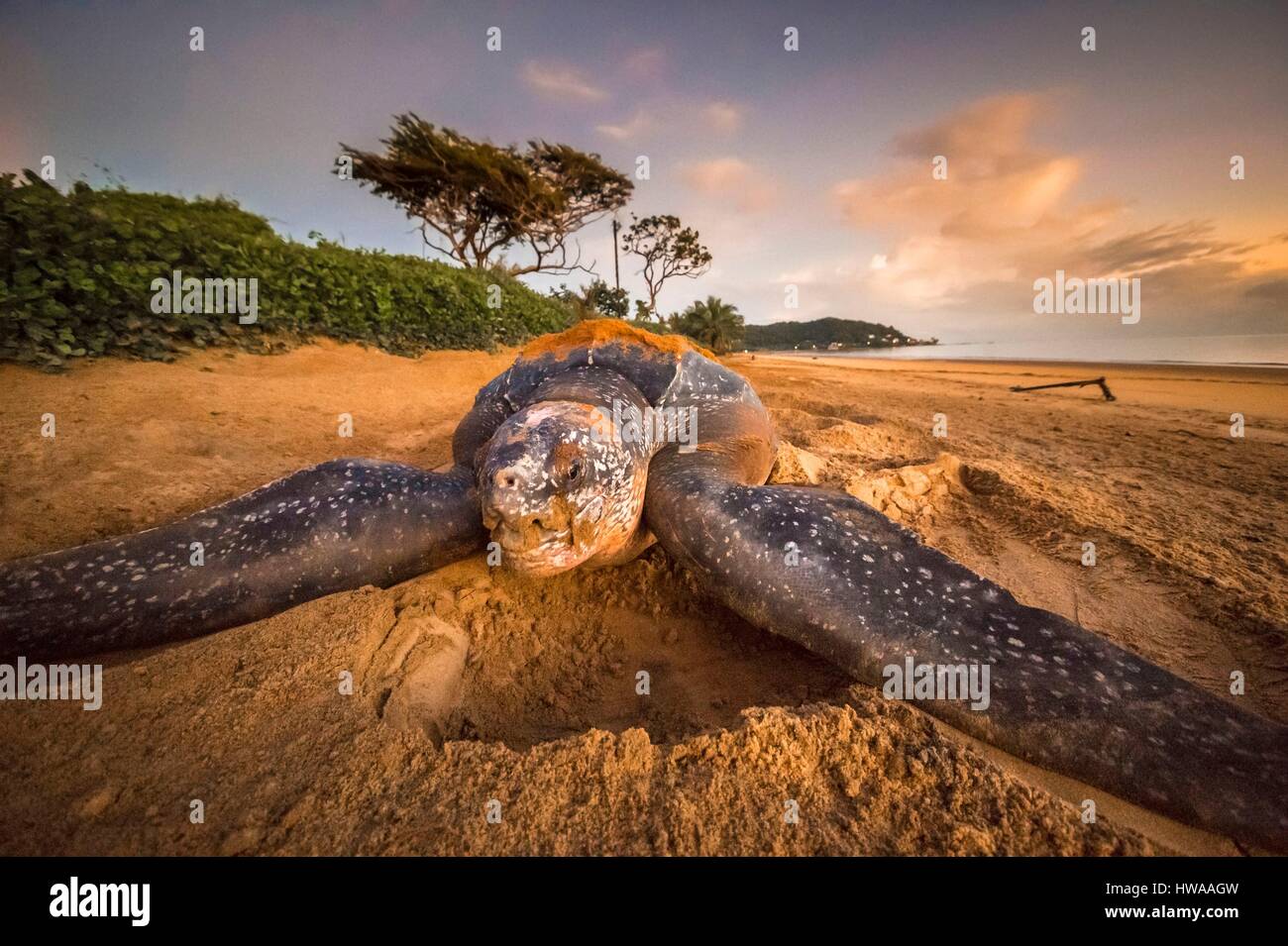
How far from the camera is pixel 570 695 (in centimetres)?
153

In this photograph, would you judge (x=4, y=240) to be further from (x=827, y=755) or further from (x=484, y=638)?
(x=827, y=755)

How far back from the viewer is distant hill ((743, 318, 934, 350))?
67550 millimetres

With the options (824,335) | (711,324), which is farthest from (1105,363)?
(824,335)

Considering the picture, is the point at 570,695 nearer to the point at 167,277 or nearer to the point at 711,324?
the point at 167,277

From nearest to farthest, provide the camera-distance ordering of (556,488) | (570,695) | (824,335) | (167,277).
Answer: (570,695)
(556,488)
(167,277)
(824,335)

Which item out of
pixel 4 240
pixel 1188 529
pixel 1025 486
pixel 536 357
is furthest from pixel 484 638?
pixel 4 240

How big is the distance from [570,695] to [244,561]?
138cm

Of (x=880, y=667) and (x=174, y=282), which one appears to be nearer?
(x=880, y=667)

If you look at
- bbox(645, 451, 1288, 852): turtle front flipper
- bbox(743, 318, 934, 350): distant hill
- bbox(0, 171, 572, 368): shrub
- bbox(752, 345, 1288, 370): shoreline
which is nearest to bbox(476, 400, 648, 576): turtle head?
bbox(645, 451, 1288, 852): turtle front flipper

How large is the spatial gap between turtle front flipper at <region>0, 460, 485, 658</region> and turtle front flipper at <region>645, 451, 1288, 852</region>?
108 cm

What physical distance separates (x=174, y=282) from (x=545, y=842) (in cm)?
638

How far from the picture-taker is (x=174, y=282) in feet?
14.6

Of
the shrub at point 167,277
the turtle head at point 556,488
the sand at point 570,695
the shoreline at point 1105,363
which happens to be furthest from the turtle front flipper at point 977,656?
the shoreline at point 1105,363

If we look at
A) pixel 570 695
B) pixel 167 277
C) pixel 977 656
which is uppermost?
pixel 167 277
